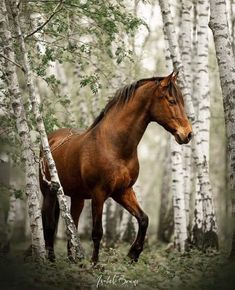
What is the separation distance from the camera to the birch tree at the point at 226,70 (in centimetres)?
887

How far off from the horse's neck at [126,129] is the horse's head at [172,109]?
0.39m

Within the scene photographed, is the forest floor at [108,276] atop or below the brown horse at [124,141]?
below

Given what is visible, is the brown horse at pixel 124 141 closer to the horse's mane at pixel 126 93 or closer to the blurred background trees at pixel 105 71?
the horse's mane at pixel 126 93

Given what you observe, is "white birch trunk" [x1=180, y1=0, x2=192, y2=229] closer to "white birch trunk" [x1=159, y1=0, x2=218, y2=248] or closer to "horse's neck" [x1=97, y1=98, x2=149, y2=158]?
"white birch trunk" [x1=159, y1=0, x2=218, y2=248]

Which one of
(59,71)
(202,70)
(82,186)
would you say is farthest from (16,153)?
(59,71)

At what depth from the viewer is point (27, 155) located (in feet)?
31.0

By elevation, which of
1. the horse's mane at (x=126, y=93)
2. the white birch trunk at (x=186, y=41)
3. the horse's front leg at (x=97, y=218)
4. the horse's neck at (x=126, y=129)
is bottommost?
the horse's front leg at (x=97, y=218)

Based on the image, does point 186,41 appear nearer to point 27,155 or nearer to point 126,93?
point 126,93

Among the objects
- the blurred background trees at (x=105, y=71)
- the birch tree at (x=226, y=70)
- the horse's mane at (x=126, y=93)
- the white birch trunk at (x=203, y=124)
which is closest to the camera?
the birch tree at (x=226, y=70)

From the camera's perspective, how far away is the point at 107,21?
444 inches

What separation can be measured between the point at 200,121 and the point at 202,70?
1255 millimetres

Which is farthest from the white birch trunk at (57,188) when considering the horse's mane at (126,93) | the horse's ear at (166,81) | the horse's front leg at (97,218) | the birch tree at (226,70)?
the birch tree at (226,70)

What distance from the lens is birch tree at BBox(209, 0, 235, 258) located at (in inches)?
349

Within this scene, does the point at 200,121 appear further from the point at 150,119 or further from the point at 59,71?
the point at 59,71
